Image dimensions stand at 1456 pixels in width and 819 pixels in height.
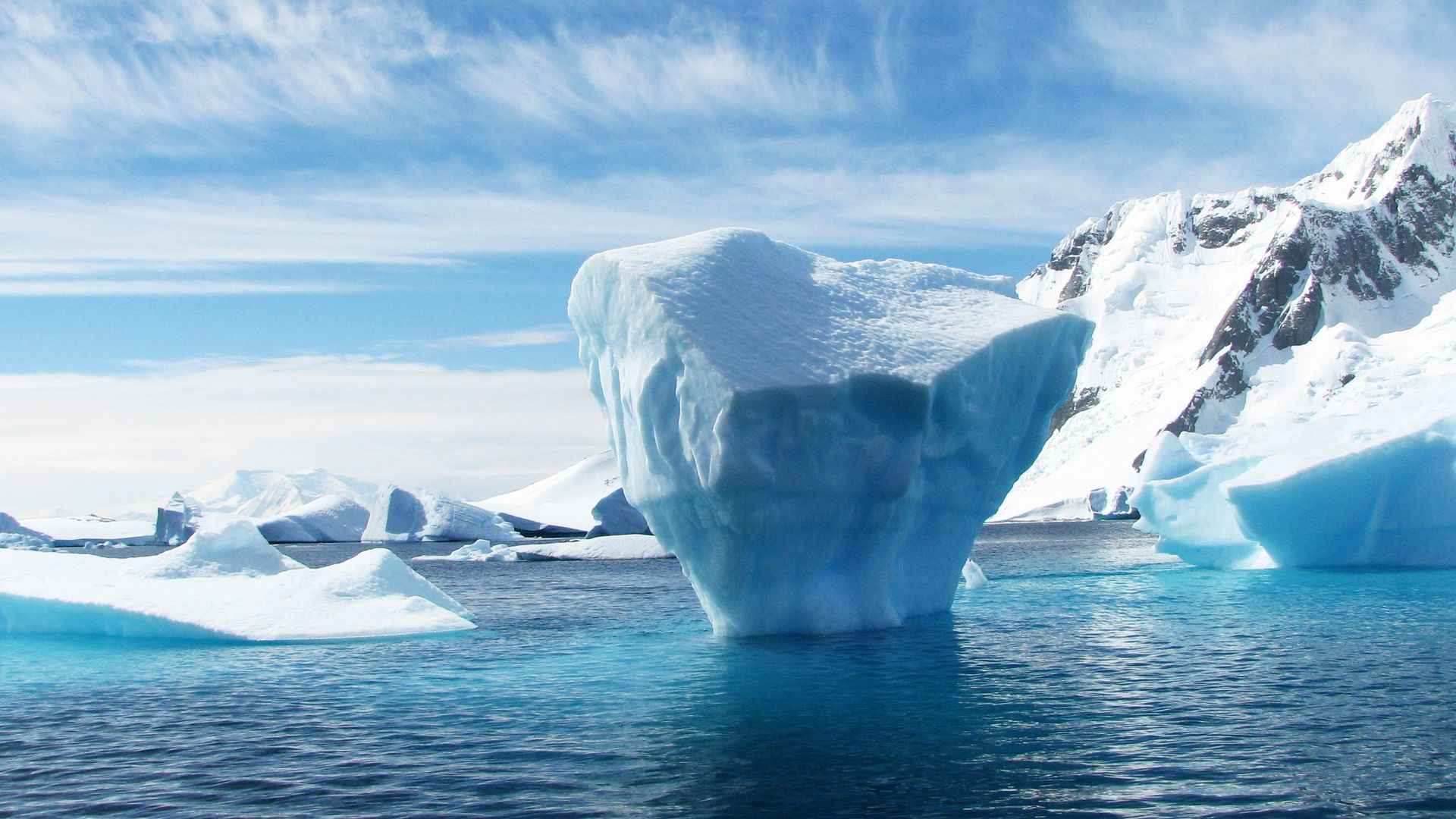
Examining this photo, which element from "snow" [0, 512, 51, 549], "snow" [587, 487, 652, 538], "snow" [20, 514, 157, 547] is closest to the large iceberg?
"snow" [587, 487, 652, 538]

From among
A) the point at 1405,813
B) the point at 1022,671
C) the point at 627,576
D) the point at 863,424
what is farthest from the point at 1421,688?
the point at 627,576

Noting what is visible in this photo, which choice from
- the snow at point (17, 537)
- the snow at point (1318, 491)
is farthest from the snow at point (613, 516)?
the snow at point (17, 537)

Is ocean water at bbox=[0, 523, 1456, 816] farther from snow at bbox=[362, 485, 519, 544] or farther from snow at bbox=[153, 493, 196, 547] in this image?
snow at bbox=[153, 493, 196, 547]

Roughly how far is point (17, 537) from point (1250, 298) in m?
139

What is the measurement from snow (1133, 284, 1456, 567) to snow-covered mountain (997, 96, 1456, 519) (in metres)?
93.9

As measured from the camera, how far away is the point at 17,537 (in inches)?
2847

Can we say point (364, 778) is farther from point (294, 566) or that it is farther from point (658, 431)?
point (294, 566)

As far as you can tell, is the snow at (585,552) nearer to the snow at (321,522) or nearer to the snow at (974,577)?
the snow at (974,577)

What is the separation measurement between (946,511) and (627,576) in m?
21.4

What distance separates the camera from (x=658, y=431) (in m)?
17.4

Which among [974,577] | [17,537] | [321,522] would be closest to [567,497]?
[321,522]

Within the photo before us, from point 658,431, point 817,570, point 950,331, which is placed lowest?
point 817,570

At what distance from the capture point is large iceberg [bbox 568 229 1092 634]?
1659 cm

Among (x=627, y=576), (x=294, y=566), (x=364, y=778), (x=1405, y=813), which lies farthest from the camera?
(x=627, y=576)
